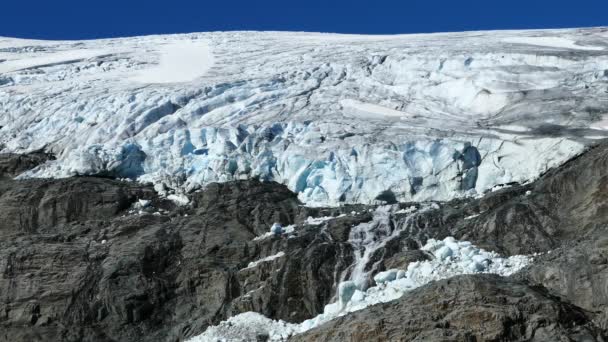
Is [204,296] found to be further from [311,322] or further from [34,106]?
[34,106]

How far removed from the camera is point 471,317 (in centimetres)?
1315

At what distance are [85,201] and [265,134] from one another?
16.6 ft

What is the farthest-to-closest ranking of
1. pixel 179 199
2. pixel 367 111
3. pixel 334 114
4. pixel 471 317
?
pixel 367 111 → pixel 334 114 → pixel 179 199 → pixel 471 317

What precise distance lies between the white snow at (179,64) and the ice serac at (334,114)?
3.4 inches

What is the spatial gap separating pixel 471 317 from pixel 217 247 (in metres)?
7.81

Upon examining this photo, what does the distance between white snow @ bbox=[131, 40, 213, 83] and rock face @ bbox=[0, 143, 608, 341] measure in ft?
31.8

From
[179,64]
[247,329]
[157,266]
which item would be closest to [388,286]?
[247,329]

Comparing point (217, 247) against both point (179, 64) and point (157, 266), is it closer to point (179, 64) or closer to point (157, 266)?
point (157, 266)

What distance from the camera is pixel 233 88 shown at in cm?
2778

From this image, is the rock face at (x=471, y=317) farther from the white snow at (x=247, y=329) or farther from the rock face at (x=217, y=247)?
the white snow at (x=247, y=329)

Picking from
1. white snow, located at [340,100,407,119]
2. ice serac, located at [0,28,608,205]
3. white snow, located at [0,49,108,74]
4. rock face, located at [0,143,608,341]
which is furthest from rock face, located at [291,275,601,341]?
white snow, located at [0,49,108,74]

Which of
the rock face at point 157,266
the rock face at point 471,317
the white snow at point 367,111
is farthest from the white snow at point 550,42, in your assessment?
the rock face at point 471,317

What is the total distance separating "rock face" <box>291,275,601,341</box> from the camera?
12.9m

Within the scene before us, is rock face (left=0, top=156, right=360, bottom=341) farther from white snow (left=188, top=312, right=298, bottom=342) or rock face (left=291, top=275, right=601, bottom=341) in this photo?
rock face (left=291, top=275, right=601, bottom=341)
